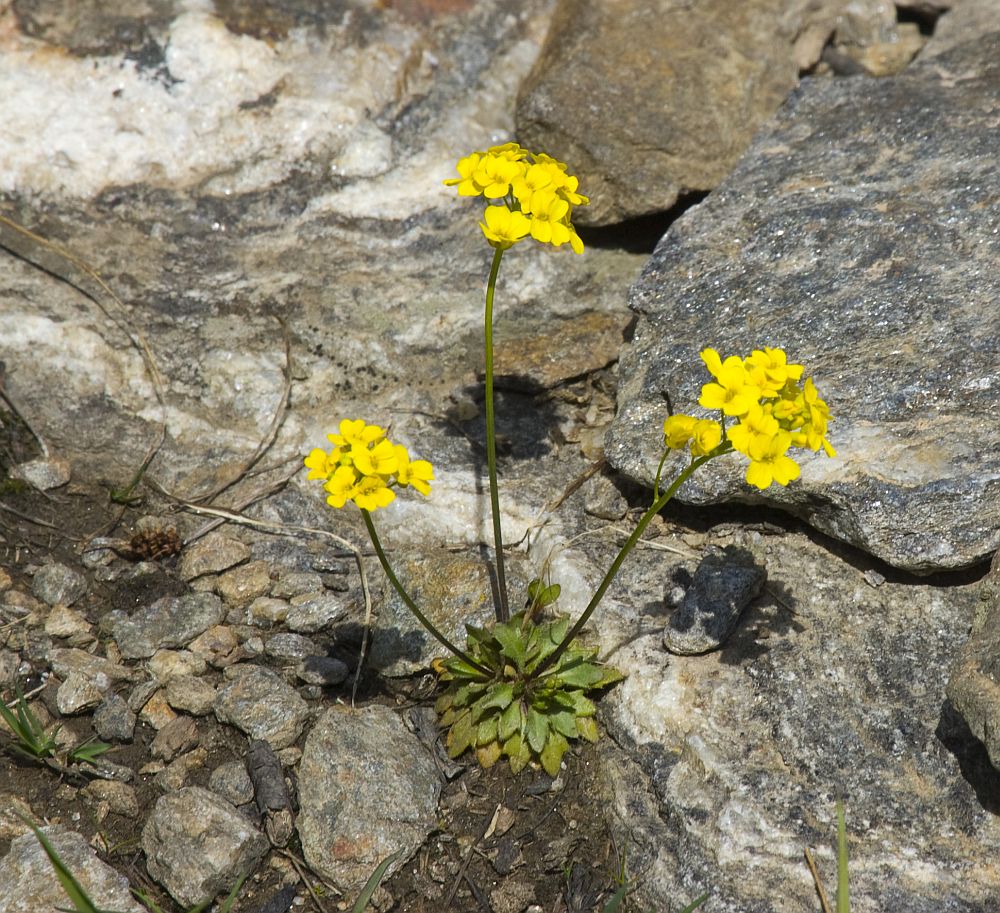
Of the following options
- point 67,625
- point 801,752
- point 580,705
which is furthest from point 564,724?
point 67,625

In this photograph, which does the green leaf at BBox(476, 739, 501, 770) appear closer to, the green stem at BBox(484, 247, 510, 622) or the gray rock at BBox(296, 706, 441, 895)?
the gray rock at BBox(296, 706, 441, 895)

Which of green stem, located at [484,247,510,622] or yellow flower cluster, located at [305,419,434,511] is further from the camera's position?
green stem, located at [484,247,510,622]

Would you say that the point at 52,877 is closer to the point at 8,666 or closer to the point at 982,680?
the point at 8,666

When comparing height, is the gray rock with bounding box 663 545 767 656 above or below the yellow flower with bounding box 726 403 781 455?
below

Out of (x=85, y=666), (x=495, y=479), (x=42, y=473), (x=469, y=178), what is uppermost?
(x=469, y=178)

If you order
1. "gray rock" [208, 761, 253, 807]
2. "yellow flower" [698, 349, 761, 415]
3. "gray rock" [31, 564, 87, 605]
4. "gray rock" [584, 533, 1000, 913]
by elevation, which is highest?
"yellow flower" [698, 349, 761, 415]

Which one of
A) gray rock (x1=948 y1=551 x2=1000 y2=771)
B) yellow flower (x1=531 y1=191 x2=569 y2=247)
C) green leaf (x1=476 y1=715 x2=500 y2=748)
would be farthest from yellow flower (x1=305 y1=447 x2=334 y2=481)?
gray rock (x1=948 y1=551 x2=1000 y2=771)
